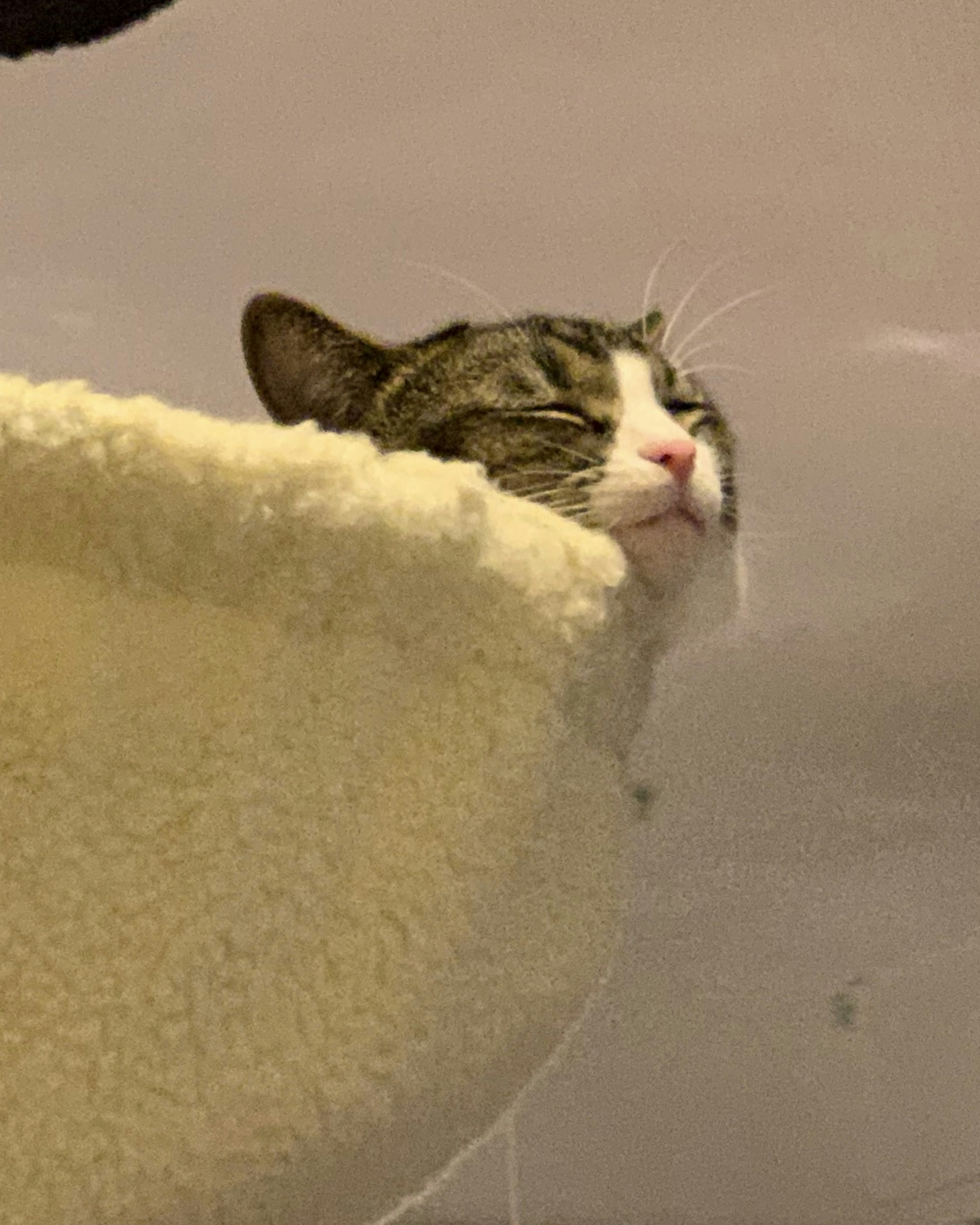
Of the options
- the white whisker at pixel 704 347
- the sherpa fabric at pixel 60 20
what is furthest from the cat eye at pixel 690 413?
the sherpa fabric at pixel 60 20

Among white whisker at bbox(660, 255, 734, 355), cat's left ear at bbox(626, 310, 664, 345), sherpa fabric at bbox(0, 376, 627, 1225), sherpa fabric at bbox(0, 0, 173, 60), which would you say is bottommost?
sherpa fabric at bbox(0, 376, 627, 1225)

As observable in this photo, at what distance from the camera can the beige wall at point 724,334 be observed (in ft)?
2.67

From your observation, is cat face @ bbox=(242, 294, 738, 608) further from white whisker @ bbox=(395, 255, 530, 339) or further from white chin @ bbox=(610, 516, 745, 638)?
white whisker @ bbox=(395, 255, 530, 339)

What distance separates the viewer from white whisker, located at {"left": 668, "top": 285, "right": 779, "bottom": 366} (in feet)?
2.72

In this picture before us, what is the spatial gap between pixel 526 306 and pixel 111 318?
29cm

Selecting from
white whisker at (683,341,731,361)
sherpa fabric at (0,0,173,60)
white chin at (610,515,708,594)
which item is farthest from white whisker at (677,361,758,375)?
sherpa fabric at (0,0,173,60)

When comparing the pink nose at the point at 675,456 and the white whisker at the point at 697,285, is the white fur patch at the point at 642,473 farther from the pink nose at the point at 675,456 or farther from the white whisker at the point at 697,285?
the white whisker at the point at 697,285

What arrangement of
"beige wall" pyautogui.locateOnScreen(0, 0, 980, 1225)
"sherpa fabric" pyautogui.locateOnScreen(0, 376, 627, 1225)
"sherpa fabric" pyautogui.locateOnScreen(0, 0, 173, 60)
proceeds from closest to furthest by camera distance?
"sherpa fabric" pyautogui.locateOnScreen(0, 376, 627, 1225)
"sherpa fabric" pyautogui.locateOnScreen(0, 0, 173, 60)
"beige wall" pyautogui.locateOnScreen(0, 0, 980, 1225)

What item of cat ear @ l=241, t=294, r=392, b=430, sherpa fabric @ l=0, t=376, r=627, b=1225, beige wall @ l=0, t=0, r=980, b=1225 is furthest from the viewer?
beige wall @ l=0, t=0, r=980, b=1225

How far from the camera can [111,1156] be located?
34 cm

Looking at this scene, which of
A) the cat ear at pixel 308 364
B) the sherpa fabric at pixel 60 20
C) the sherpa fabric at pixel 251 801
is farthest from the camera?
the cat ear at pixel 308 364

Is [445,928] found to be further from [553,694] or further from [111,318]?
[111,318]

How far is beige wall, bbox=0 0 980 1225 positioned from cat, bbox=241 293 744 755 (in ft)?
0.45

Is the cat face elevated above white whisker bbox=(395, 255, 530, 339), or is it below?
below
